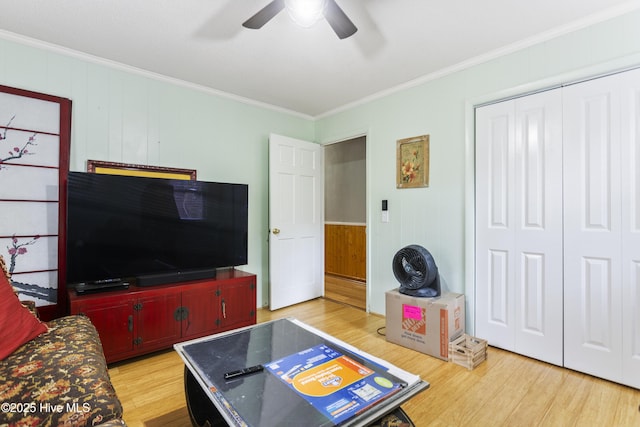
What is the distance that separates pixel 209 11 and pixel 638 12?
2.70 m

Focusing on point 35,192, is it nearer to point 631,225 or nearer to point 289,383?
point 289,383

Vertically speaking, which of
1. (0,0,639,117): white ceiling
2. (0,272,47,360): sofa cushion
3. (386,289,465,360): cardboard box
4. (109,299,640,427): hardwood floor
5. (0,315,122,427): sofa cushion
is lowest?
(109,299,640,427): hardwood floor

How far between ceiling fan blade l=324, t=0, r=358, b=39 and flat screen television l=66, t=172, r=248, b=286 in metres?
1.75

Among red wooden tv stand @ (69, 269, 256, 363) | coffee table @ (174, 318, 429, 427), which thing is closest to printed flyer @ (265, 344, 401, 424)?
coffee table @ (174, 318, 429, 427)

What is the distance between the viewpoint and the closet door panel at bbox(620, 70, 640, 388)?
192cm

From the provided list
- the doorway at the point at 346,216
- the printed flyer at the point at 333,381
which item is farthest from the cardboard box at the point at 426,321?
the doorway at the point at 346,216

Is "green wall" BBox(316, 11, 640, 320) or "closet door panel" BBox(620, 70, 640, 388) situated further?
"green wall" BBox(316, 11, 640, 320)

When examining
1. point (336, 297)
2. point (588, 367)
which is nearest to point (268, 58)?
point (336, 297)

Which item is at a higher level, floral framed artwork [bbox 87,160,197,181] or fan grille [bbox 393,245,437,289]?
floral framed artwork [bbox 87,160,197,181]

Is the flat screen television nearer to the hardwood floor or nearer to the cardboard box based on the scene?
the hardwood floor

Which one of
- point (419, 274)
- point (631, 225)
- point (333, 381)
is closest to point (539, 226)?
point (631, 225)

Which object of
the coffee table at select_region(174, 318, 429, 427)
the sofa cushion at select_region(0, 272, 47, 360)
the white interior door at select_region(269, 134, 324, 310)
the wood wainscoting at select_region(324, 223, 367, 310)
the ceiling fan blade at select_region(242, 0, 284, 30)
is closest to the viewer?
the coffee table at select_region(174, 318, 429, 427)

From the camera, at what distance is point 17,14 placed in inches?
79.4

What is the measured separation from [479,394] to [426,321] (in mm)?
626
